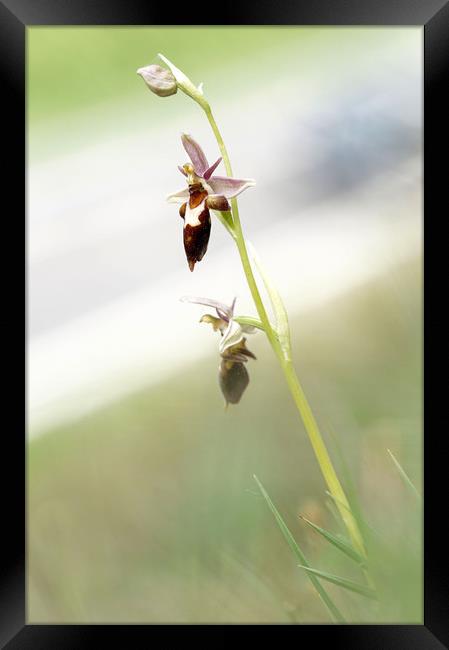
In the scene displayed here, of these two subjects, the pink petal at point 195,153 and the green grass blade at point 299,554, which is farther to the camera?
the pink petal at point 195,153

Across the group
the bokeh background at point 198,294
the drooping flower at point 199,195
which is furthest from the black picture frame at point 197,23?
the drooping flower at point 199,195

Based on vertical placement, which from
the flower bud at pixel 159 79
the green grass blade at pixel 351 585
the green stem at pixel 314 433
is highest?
the flower bud at pixel 159 79

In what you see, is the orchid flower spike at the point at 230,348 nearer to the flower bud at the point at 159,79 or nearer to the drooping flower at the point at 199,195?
the drooping flower at the point at 199,195

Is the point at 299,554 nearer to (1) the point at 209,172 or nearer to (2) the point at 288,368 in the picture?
(2) the point at 288,368

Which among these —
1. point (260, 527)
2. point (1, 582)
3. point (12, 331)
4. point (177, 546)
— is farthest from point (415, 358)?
point (1, 582)

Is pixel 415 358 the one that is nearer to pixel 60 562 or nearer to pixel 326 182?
pixel 326 182

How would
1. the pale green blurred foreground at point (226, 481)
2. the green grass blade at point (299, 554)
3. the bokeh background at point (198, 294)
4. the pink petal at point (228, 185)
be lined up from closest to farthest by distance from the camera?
the green grass blade at point (299, 554) < the pink petal at point (228, 185) < the pale green blurred foreground at point (226, 481) < the bokeh background at point (198, 294)

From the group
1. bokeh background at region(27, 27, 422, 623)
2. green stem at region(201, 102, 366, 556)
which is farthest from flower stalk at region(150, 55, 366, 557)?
bokeh background at region(27, 27, 422, 623)
